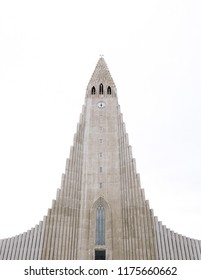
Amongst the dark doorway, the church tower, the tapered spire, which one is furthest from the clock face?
the dark doorway

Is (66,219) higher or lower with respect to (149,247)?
higher

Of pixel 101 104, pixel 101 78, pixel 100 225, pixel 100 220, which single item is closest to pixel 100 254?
pixel 100 225

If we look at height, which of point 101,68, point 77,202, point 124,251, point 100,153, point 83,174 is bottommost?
point 124,251

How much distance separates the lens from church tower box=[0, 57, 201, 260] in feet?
99.2

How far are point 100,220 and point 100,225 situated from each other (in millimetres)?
567

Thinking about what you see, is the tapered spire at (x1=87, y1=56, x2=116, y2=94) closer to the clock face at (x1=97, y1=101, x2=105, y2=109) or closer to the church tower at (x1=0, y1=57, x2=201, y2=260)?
the clock face at (x1=97, y1=101, x2=105, y2=109)

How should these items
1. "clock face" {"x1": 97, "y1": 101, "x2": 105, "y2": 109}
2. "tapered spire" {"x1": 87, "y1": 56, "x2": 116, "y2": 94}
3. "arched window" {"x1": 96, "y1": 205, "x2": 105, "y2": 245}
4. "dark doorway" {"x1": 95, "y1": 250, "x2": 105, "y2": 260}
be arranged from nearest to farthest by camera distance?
"dark doorway" {"x1": 95, "y1": 250, "x2": 105, "y2": 260} < "arched window" {"x1": 96, "y1": 205, "x2": 105, "y2": 245} < "clock face" {"x1": 97, "y1": 101, "x2": 105, "y2": 109} < "tapered spire" {"x1": 87, "y1": 56, "x2": 116, "y2": 94}

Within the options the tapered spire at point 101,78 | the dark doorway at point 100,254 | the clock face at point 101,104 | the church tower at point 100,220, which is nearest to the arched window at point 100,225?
the church tower at point 100,220

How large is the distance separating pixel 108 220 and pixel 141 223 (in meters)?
3.69

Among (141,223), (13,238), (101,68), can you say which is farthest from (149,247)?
(101,68)

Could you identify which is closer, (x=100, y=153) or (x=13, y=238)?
(x=13, y=238)

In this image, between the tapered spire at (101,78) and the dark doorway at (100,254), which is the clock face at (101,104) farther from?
the dark doorway at (100,254)

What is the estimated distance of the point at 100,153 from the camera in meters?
37.0
